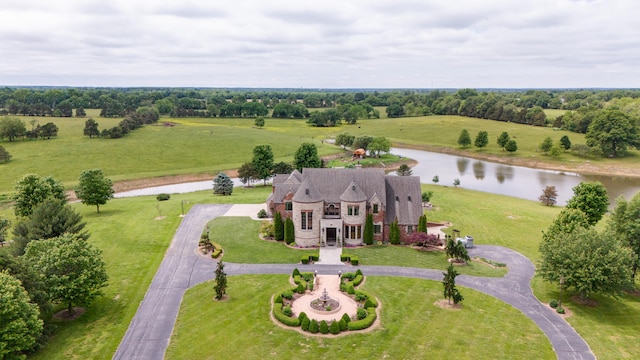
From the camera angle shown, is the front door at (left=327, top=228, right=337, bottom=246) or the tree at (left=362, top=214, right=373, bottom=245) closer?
the tree at (left=362, top=214, right=373, bottom=245)

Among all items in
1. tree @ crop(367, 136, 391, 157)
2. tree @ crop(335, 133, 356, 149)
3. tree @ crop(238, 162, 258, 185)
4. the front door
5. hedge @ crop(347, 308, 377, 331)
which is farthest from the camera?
tree @ crop(335, 133, 356, 149)

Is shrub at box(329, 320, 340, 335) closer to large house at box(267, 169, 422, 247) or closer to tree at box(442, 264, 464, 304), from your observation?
tree at box(442, 264, 464, 304)

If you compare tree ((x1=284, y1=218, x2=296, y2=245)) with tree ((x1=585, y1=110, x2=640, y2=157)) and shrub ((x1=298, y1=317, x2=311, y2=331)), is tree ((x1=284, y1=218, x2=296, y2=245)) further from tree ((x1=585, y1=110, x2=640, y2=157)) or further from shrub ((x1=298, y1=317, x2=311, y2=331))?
tree ((x1=585, y1=110, x2=640, y2=157))

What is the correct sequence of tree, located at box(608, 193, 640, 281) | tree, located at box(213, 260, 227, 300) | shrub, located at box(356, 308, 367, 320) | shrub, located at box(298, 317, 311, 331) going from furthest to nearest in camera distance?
tree, located at box(608, 193, 640, 281), tree, located at box(213, 260, 227, 300), shrub, located at box(356, 308, 367, 320), shrub, located at box(298, 317, 311, 331)

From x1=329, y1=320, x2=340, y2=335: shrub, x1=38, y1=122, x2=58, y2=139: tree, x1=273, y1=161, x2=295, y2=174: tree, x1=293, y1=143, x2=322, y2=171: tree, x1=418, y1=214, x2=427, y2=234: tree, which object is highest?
x1=38, y1=122, x2=58, y2=139: tree

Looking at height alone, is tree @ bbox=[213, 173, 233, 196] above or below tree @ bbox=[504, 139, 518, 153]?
below

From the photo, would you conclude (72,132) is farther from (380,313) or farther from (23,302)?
(380,313)

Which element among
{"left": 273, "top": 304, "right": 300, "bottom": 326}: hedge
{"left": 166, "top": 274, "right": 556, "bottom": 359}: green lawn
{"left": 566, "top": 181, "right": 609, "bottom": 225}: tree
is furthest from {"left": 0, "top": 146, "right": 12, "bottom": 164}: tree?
{"left": 566, "top": 181, "right": 609, "bottom": 225}: tree
